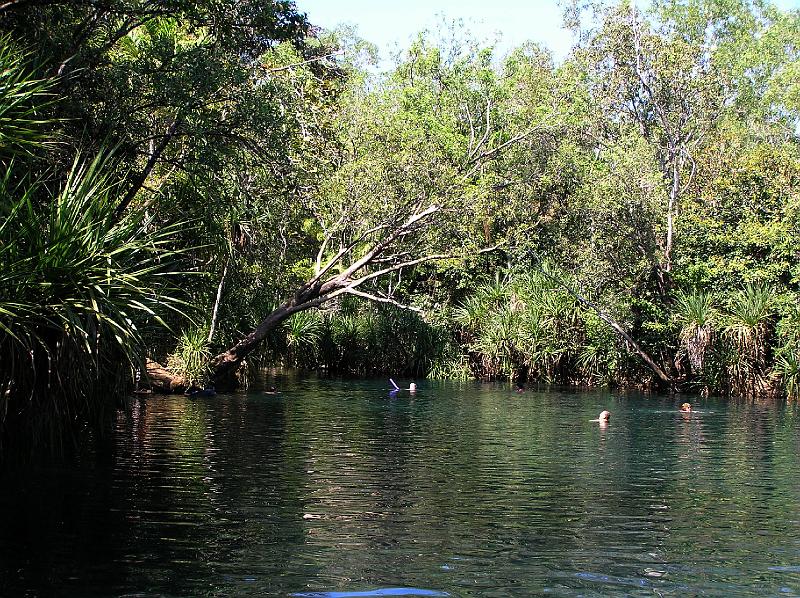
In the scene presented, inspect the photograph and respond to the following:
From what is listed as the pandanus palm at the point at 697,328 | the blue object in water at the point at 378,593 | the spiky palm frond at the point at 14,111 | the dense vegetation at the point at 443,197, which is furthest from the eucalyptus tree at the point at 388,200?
the blue object in water at the point at 378,593

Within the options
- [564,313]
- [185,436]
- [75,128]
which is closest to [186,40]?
[75,128]

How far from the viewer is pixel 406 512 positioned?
11.9 m

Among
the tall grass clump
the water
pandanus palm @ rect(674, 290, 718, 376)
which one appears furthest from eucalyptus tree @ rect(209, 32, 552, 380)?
the tall grass clump

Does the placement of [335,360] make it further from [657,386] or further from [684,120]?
[684,120]

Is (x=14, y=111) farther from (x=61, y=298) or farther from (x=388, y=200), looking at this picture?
(x=388, y=200)

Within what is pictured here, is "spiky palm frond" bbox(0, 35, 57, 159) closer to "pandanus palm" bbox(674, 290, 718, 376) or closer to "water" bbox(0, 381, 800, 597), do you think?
"water" bbox(0, 381, 800, 597)

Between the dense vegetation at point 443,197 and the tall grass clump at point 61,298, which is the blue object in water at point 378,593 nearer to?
the tall grass clump at point 61,298

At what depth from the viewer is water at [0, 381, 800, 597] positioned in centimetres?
882

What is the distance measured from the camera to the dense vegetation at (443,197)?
59.8 ft

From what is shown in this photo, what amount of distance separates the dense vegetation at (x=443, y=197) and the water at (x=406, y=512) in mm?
3060

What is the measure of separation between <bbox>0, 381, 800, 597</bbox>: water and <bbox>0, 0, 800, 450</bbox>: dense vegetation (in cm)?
306

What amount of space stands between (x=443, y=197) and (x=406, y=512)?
20789mm

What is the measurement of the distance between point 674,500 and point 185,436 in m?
9.46

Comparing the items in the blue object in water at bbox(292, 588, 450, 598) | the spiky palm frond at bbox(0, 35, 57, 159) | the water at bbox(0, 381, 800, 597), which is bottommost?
the blue object in water at bbox(292, 588, 450, 598)
